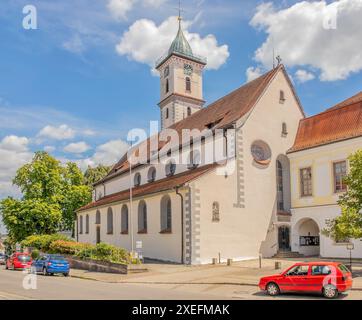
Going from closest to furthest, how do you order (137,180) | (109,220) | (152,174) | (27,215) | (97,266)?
→ 1. (97,266)
2. (152,174)
3. (109,220)
4. (137,180)
5. (27,215)

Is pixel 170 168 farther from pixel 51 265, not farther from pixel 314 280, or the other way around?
pixel 314 280

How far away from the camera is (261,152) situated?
34750 mm

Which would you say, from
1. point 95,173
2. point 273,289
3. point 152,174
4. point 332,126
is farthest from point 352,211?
point 95,173

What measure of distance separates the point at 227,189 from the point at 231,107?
8774mm

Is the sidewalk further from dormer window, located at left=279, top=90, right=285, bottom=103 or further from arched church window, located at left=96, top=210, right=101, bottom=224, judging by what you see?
arched church window, located at left=96, top=210, right=101, bottom=224

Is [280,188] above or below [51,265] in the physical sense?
above

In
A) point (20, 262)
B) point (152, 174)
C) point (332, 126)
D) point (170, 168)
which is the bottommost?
point (20, 262)

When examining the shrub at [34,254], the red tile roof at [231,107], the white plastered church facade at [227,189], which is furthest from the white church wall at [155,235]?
the red tile roof at [231,107]

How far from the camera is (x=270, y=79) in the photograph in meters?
35.5

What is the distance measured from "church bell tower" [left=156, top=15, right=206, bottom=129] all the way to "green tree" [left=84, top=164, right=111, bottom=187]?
59.9 ft

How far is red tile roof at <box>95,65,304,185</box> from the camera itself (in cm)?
3456

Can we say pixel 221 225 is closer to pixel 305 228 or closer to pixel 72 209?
pixel 305 228

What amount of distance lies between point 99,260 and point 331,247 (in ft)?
53.0

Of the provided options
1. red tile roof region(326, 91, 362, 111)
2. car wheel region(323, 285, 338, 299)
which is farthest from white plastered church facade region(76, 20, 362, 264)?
car wheel region(323, 285, 338, 299)
